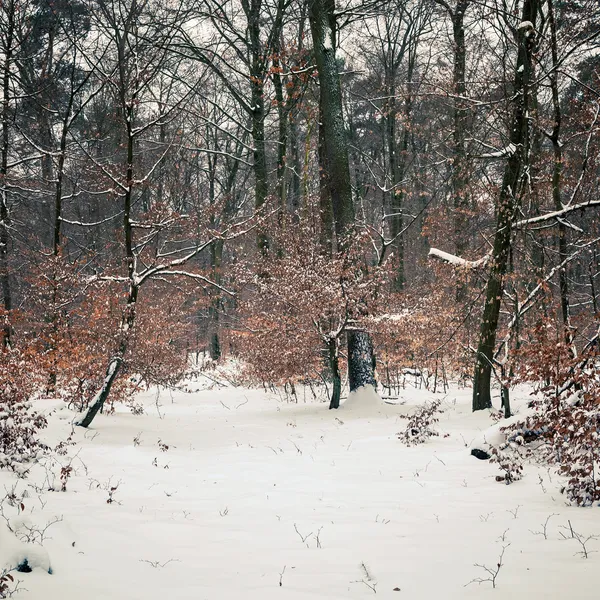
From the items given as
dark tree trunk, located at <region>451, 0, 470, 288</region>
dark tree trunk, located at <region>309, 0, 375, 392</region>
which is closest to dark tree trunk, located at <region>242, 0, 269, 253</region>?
dark tree trunk, located at <region>309, 0, 375, 392</region>

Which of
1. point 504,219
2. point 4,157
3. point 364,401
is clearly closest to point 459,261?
point 504,219

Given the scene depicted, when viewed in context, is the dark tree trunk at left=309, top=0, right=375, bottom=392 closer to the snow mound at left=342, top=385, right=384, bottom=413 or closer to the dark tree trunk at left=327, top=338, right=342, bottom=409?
the snow mound at left=342, top=385, right=384, bottom=413

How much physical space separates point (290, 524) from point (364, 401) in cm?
689

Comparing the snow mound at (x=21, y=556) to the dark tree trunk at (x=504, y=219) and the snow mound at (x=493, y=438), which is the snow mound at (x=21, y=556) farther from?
the dark tree trunk at (x=504, y=219)

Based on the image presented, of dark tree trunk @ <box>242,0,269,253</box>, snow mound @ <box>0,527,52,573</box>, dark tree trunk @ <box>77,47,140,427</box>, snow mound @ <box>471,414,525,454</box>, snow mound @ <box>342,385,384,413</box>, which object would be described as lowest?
snow mound @ <box>342,385,384,413</box>

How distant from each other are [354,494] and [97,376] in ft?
17.8

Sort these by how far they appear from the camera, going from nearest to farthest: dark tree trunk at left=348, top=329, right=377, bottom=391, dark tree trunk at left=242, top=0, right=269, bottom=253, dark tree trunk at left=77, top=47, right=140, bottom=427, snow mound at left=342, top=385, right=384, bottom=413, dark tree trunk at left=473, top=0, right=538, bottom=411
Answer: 1. dark tree trunk at left=473, top=0, right=538, bottom=411
2. dark tree trunk at left=77, top=47, right=140, bottom=427
3. snow mound at left=342, top=385, right=384, bottom=413
4. dark tree trunk at left=348, top=329, right=377, bottom=391
5. dark tree trunk at left=242, top=0, right=269, bottom=253

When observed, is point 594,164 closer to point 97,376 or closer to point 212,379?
point 97,376

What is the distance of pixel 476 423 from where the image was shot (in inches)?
377

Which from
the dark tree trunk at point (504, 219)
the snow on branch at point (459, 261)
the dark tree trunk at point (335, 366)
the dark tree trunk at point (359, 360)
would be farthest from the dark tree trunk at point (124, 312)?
the dark tree trunk at point (504, 219)

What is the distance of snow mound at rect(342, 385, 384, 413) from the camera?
448 inches

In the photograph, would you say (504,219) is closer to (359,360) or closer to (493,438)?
(493,438)

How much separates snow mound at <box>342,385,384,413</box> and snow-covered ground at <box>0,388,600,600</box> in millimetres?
2444

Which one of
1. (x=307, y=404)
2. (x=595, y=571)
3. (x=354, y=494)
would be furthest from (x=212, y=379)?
(x=595, y=571)
